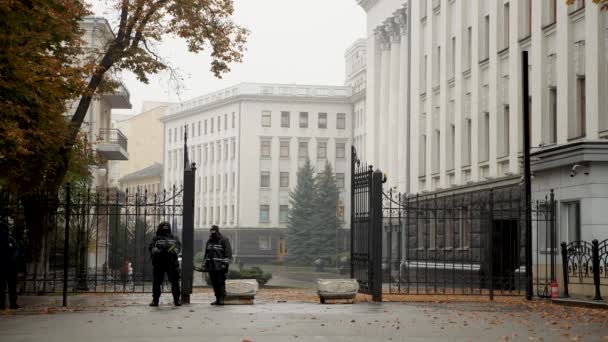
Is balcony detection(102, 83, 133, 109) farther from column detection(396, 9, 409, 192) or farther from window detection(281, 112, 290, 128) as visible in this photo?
window detection(281, 112, 290, 128)

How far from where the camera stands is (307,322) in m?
18.2

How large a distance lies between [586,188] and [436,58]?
21.8 metres

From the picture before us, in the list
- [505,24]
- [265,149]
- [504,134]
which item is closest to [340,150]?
[265,149]

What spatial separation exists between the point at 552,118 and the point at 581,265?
9945 millimetres

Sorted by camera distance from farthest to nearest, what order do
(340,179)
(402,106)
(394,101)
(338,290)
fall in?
(340,179) < (394,101) < (402,106) < (338,290)

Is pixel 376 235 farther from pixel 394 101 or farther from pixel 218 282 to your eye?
pixel 394 101

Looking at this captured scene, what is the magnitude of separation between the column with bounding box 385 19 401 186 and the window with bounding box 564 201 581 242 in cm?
3011

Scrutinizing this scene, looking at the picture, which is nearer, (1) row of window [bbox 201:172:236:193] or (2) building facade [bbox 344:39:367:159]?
(2) building facade [bbox 344:39:367:159]

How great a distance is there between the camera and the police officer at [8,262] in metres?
21.6

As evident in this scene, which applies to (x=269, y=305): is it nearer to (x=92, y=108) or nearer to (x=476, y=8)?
(x=476, y=8)

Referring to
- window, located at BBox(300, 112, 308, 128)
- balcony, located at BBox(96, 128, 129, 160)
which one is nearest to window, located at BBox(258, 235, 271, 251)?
window, located at BBox(300, 112, 308, 128)

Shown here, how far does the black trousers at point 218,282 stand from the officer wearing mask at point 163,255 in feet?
3.08

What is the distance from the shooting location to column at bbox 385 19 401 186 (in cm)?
5797

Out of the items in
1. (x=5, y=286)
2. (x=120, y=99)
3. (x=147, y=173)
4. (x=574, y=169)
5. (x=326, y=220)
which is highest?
(x=147, y=173)
